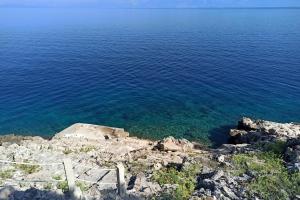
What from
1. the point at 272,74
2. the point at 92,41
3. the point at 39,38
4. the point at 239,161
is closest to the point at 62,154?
the point at 239,161

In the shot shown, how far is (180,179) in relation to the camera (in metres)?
19.5

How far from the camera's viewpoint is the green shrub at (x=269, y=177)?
16.7 meters

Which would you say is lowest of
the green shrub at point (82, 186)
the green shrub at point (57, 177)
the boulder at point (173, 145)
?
the boulder at point (173, 145)

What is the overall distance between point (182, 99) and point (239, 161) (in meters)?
32.9

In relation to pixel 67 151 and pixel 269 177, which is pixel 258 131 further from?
pixel 67 151

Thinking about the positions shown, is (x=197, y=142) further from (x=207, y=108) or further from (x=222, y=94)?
(x=222, y=94)

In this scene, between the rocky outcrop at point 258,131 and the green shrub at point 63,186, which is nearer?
the green shrub at point 63,186

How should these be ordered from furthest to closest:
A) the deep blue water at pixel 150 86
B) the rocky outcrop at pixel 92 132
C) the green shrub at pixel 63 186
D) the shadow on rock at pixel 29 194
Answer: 1. the deep blue water at pixel 150 86
2. the rocky outcrop at pixel 92 132
3. the green shrub at pixel 63 186
4. the shadow on rock at pixel 29 194

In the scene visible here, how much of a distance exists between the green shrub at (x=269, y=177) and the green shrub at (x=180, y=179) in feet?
9.05

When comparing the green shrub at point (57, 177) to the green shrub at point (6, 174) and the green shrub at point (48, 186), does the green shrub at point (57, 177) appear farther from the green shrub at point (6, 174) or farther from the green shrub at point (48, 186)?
the green shrub at point (6, 174)

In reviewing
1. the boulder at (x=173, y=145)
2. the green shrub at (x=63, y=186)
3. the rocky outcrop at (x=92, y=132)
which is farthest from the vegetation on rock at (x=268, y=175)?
the rocky outcrop at (x=92, y=132)

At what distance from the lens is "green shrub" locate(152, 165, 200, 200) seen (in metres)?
17.1

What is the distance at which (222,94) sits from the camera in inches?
2213

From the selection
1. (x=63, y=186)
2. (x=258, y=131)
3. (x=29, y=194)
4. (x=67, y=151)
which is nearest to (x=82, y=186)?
(x=63, y=186)
